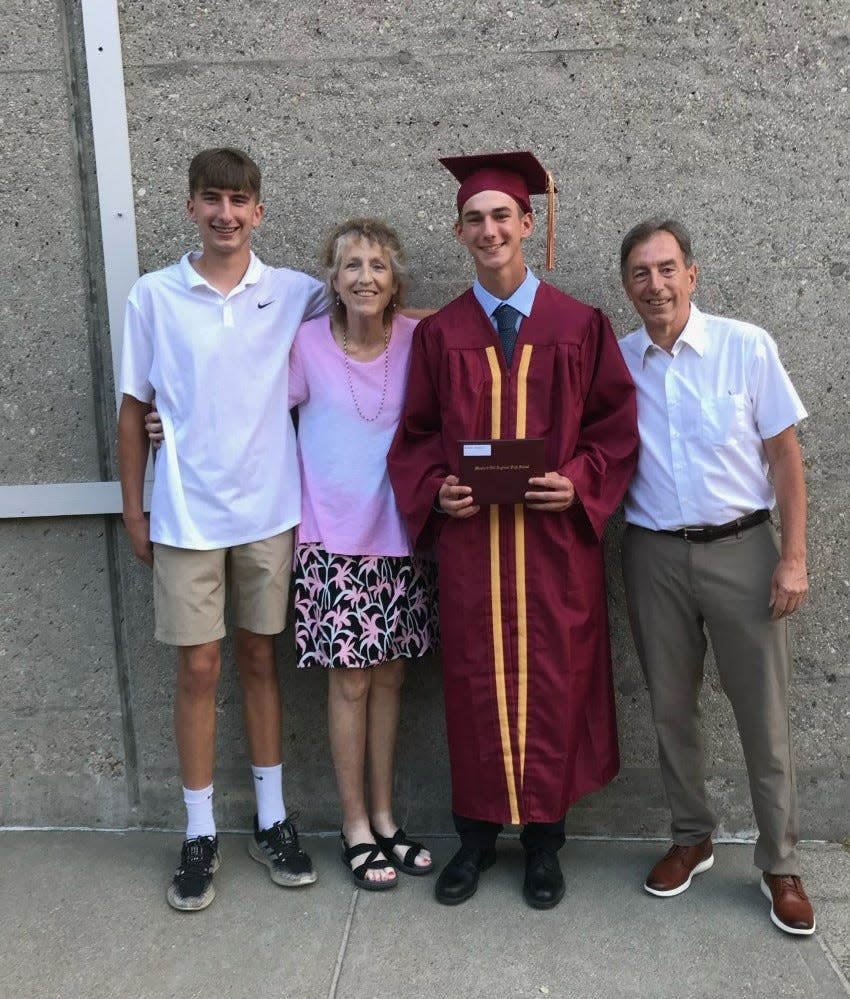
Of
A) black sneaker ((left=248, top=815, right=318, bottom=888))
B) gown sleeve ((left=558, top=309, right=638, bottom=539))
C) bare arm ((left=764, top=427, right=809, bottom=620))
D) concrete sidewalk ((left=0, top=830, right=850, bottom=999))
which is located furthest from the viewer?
black sneaker ((left=248, top=815, right=318, bottom=888))

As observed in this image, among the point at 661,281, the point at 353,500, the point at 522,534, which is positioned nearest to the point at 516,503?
the point at 522,534

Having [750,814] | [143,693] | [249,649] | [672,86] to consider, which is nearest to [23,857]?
[143,693]

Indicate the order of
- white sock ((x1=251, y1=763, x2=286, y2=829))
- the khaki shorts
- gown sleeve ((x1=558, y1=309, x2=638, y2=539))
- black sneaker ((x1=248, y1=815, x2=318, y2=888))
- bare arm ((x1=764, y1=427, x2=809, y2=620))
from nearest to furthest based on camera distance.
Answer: bare arm ((x1=764, y1=427, x2=809, y2=620)) < gown sleeve ((x1=558, y1=309, x2=638, y2=539)) < the khaki shorts < black sneaker ((x1=248, y1=815, x2=318, y2=888)) < white sock ((x1=251, y1=763, x2=286, y2=829))

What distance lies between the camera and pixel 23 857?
3.34 m

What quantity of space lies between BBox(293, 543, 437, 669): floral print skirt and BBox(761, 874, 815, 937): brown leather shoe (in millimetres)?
1274

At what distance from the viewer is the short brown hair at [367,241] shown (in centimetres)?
295

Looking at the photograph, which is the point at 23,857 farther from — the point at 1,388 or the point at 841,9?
the point at 841,9

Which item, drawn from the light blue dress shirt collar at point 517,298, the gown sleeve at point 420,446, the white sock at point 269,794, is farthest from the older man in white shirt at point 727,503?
the white sock at point 269,794

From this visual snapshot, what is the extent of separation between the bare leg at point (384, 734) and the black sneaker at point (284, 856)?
279mm

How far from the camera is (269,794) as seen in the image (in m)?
3.19

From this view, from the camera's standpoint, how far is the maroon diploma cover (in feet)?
8.79

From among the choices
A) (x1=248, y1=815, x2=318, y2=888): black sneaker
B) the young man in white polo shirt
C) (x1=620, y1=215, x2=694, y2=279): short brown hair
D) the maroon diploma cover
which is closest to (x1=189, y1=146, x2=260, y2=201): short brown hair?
the young man in white polo shirt

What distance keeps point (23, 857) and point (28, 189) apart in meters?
2.32

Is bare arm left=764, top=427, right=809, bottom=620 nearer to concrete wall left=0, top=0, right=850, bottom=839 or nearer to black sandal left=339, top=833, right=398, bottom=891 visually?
concrete wall left=0, top=0, right=850, bottom=839
